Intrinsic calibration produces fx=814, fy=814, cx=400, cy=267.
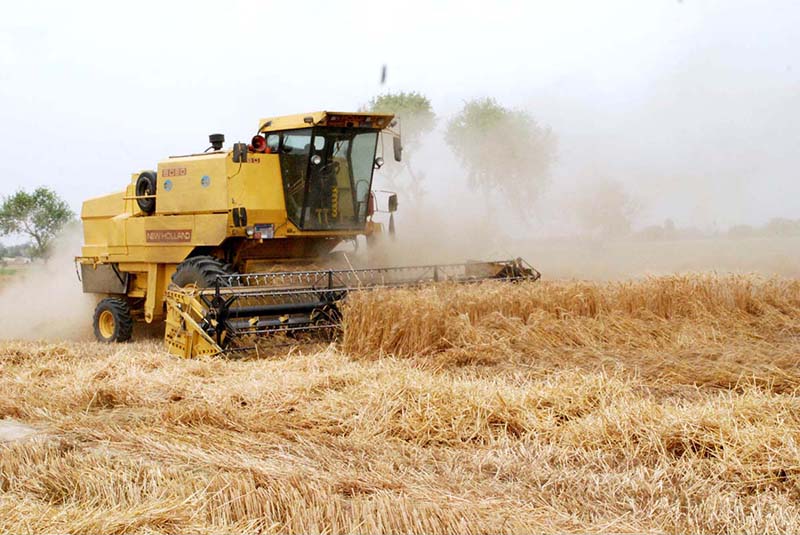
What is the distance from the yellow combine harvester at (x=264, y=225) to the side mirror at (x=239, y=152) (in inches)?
0.7

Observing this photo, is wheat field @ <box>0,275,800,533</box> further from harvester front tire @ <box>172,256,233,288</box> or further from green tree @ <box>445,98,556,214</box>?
green tree @ <box>445,98,556,214</box>

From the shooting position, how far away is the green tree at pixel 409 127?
608 inches

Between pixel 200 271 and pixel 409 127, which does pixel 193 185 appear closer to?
pixel 200 271

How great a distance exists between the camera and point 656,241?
1245 inches

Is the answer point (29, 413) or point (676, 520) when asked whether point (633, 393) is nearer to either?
point (676, 520)

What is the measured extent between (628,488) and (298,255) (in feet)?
25.5

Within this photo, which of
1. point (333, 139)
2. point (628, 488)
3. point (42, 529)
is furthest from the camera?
point (333, 139)

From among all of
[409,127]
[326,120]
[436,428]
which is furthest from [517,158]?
[436,428]

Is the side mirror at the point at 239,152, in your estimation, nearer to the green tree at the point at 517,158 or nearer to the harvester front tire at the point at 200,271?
the harvester front tire at the point at 200,271

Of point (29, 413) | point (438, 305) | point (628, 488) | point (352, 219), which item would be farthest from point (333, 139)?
point (628, 488)

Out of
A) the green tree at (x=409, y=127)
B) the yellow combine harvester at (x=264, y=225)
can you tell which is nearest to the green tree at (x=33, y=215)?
the green tree at (x=409, y=127)

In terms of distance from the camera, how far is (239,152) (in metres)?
10.2

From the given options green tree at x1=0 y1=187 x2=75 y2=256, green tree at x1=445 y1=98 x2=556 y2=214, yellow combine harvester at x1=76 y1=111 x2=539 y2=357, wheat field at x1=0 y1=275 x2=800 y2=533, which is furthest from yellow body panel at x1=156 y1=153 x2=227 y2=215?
green tree at x1=0 y1=187 x2=75 y2=256

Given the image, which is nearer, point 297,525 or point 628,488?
point 297,525
